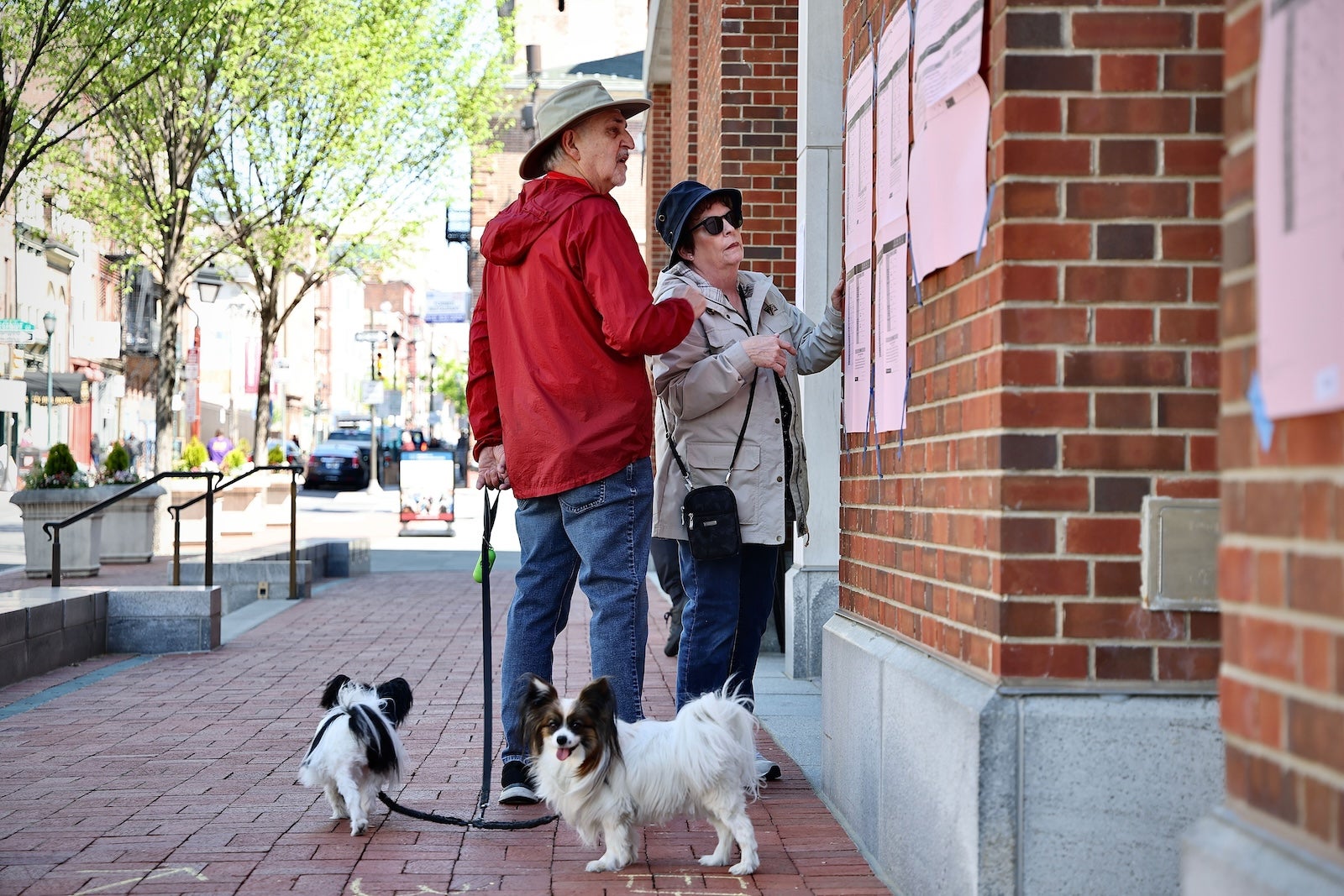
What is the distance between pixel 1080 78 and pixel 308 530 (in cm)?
2209

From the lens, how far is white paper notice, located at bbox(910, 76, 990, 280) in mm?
3221

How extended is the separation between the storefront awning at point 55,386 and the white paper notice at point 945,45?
4218 cm

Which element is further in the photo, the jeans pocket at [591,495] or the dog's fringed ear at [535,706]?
the jeans pocket at [591,495]

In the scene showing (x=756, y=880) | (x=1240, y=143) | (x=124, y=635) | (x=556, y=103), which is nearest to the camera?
(x=1240, y=143)

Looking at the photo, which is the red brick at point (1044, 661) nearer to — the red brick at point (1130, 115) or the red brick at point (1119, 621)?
Answer: the red brick at point (1119, 621)

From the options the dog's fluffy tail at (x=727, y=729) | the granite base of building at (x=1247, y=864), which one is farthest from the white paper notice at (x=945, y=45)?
the granite base of building at (x=1247, y=864)

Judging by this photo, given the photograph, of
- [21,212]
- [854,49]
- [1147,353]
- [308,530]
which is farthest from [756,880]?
[21,212]

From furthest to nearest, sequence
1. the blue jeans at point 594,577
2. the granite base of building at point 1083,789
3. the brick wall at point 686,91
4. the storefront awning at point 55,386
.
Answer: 1. the storefront awning at point 55,386
2. the brick wall at point 686,91
3. the blue jeans at point 594,577
4. the granite base of building at point 1083,789

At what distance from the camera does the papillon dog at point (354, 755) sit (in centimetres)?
448

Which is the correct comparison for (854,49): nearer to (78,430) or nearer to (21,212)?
(21,212)

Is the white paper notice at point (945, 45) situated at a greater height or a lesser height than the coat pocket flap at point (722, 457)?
greater

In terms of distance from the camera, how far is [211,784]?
5.21 metres

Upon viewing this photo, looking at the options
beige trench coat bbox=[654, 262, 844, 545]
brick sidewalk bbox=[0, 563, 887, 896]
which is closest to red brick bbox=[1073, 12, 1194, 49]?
beige trench coat bbox=[654, 262, 844, 545]

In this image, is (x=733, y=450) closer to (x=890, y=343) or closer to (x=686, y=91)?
(x=890, y=343)
